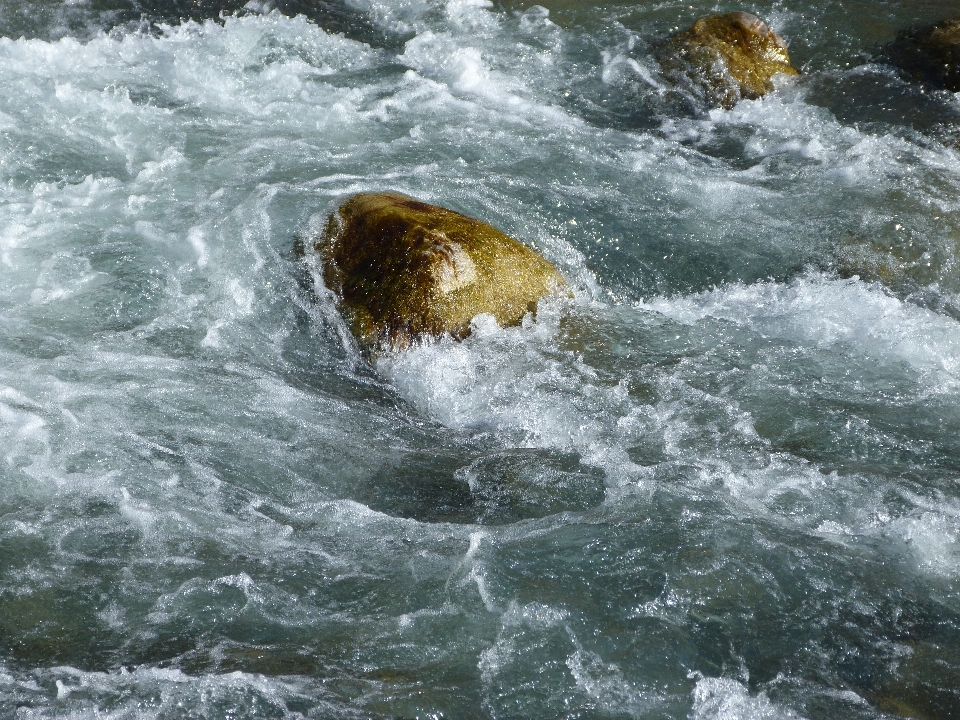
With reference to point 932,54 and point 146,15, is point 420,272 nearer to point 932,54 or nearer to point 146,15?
point 932,54

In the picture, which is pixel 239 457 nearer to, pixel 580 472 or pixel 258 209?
pixel 580 472

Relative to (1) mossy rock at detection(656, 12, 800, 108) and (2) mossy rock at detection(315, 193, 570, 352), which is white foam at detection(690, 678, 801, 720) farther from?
(1) mossy rock at detection(656, 12, 800, 108)

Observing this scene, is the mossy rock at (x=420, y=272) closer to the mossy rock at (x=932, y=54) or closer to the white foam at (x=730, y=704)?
the white foam at (x=730, y=704)

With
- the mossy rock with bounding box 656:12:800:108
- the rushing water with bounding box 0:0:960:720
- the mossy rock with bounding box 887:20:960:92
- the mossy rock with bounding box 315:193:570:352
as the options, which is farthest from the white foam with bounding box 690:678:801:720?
the mossy rock with bounding box 887:20:960:92

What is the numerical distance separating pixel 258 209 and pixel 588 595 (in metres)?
3.49

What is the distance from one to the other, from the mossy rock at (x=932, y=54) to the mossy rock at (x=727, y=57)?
0.91m

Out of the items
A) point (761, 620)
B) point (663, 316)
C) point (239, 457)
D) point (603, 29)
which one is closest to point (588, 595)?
point (761, 620)

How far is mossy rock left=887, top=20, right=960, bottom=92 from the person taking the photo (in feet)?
25.4

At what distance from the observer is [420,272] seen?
185 inches

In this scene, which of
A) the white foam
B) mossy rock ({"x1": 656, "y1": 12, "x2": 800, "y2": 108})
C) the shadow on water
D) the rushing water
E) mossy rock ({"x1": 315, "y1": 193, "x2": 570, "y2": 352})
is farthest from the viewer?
the shadow on water

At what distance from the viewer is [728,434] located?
4.23m

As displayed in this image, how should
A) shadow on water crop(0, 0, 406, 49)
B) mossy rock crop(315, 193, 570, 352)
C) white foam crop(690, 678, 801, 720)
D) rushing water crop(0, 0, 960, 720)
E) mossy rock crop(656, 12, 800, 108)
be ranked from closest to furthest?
white foam crop(690, 678, 801, 720) → rushing water crop(0, 0, 960, 720) → mossy rock crop(315, 193, 570, 352) → mossy rock crop(656, 12, 800, 108) → shadow on water crop(0, 0, 406, 49)

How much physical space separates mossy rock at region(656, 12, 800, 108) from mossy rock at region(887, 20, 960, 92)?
0.91 meters

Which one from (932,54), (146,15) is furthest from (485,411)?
(146,15)
